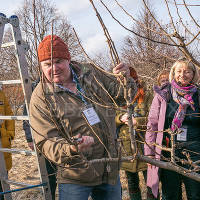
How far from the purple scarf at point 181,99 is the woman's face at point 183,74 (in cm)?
6

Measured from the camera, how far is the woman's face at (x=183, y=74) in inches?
89.2

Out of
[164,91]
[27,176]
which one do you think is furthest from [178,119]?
[27,176]

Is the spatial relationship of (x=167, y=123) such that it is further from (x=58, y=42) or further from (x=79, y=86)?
(x=58, y=42)

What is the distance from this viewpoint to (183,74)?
228cm

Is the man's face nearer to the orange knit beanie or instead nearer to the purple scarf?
the orange knit beanie

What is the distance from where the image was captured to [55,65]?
1.73 m

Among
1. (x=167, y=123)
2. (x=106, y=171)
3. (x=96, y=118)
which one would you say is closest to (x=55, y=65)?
(x=96, y=118)

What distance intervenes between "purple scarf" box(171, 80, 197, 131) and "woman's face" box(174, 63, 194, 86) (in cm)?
6

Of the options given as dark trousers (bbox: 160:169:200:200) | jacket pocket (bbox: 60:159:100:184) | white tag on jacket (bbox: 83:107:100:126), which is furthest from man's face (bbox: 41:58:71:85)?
dark trousers (bbox: 160:169:200:200)

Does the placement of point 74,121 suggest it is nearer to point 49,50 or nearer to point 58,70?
point 58,70

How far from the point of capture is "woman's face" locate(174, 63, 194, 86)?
2266mm

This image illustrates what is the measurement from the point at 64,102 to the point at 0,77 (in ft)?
31.3

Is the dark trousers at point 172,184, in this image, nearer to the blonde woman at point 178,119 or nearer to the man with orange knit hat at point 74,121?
the blonde woman at point 178,119

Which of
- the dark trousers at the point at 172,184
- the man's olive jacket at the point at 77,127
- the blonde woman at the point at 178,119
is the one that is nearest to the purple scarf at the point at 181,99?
the blonde woman at the point at 178,119
